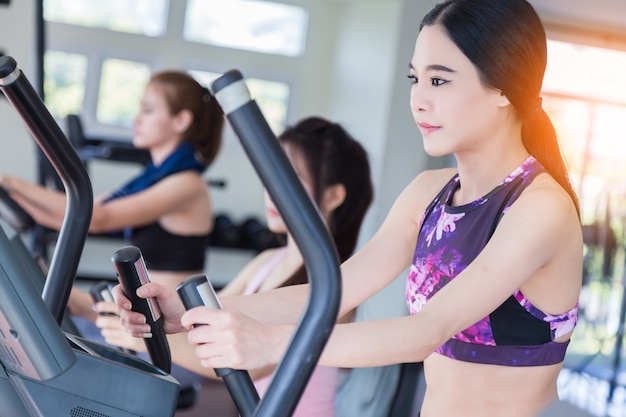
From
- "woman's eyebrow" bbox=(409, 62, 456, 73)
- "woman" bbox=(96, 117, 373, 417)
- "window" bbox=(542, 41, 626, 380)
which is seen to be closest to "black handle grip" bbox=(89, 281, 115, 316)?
"woman" bbox=(96, 117, 373, 417)

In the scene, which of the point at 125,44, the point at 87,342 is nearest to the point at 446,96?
the point at 87,342

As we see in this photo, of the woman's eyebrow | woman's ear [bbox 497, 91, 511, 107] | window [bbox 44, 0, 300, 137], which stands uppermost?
the woman's eyebrow

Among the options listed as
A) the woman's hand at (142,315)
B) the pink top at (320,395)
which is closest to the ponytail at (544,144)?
the woman's hand at (142,315)

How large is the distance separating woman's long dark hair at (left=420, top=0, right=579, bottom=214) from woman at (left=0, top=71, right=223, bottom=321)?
6.28 feet

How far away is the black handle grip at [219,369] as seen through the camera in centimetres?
90

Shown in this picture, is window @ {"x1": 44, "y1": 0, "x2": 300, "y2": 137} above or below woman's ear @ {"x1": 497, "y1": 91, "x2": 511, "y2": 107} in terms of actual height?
below

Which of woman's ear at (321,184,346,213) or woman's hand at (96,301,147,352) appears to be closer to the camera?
woman's hand at (96,301,147,352)

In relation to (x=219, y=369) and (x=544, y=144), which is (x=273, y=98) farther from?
(x=219, y=369)

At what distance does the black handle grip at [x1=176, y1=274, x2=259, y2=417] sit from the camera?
90cm

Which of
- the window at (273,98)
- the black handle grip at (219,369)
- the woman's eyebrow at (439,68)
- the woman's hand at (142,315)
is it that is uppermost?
the woman's eyebrow at (439,68)

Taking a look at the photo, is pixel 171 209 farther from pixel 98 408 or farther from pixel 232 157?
pixel 232 157

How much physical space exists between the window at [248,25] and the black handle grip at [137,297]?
6.61 m

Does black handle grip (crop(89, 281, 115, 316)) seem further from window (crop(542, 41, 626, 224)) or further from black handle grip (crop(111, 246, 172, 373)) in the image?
window (crop(542, 41, 626, 224))

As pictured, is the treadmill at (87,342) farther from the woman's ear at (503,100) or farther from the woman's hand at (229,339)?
the woman's ear at (503,100)
